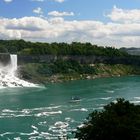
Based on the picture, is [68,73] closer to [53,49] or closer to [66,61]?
[66,61]

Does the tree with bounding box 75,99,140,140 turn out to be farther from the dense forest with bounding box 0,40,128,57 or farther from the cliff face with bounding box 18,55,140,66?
the dense forest with bounding box 0,40,128,57

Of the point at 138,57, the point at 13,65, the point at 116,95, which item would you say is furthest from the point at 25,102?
the point at 138,57

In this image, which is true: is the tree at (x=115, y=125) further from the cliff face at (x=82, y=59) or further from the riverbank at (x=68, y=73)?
the cliff face at (x=82, y=59)

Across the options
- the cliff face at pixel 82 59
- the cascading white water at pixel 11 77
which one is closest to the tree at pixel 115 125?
the cascading white water at pixel 11 77

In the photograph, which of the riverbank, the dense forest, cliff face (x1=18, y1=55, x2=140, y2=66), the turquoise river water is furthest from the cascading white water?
the turquoise river water

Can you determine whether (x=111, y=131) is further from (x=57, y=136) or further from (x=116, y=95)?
(x=116, y=95)

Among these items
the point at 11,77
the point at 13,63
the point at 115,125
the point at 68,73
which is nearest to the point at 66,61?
the point at 68,73
